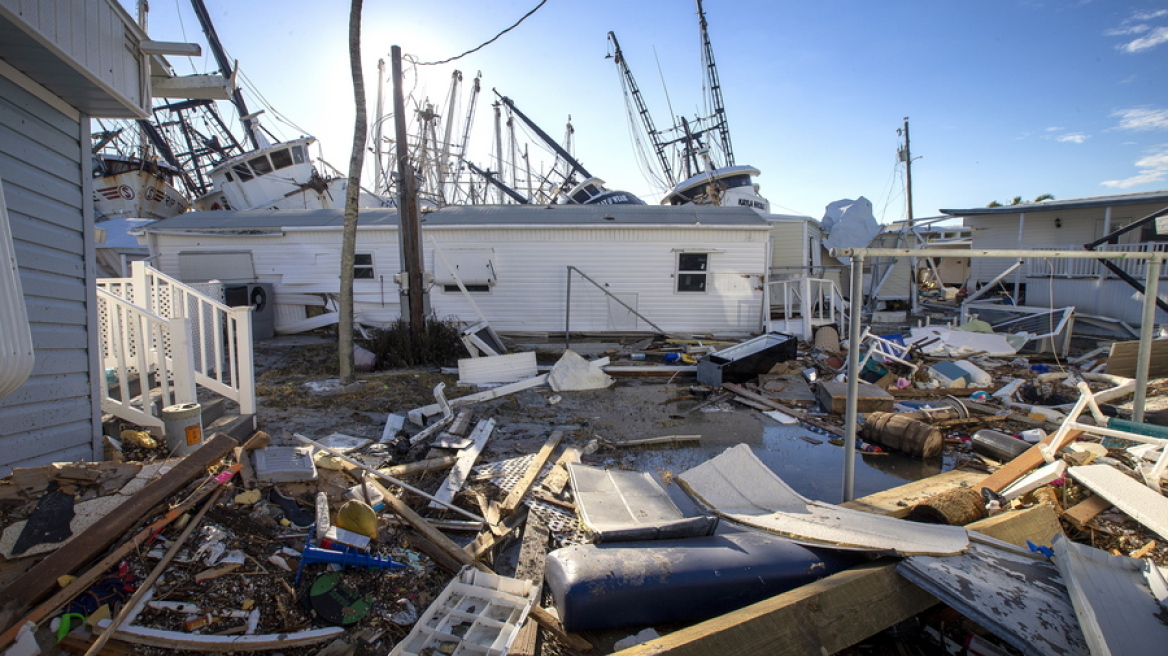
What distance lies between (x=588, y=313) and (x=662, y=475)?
8.71 meters

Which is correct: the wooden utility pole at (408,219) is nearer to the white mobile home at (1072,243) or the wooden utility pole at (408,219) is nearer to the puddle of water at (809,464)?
the puddle of water at (809,464)

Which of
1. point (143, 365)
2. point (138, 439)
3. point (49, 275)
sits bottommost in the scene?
point (138, 439)

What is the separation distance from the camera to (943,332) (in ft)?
35.6

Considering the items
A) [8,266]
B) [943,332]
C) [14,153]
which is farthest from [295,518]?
[943,332]

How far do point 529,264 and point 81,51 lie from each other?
1028 cm

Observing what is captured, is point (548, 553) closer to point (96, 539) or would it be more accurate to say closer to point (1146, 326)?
point (96, 539)

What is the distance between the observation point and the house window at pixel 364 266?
13.6 metres

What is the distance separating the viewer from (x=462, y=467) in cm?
479

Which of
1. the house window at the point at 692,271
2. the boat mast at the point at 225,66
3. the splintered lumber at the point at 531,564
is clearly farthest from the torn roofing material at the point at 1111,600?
the boat mast at the point at 225,66

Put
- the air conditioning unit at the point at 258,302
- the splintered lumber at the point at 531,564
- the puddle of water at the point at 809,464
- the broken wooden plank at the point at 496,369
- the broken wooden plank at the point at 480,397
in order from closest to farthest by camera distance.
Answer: the splintered lumber at the point at 531,564 → the puddle of water at the point at 809,464 → the broken wooden plank at the point at 480,397 → the broken wooden plank at the point at 496,369 → the air conditioning unit at the point at 258,302

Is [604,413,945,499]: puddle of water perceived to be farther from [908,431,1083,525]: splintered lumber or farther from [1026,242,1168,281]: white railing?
[1026,242,1168,281]: white railing

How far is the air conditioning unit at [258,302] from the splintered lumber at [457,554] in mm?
11155

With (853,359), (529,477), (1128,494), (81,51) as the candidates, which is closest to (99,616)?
(529,477)

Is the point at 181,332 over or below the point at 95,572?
over
